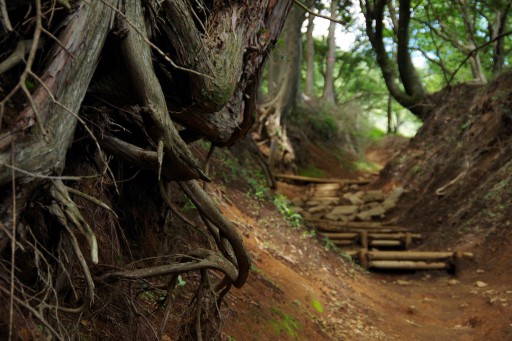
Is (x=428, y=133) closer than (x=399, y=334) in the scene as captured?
No

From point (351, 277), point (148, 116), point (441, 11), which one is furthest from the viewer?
point (441, 11)

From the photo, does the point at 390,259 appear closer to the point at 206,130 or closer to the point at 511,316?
the point at 511,316

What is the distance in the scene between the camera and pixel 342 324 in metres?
6.82

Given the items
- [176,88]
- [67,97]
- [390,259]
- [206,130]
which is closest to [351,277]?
[390,259]

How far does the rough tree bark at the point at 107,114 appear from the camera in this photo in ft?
7.60

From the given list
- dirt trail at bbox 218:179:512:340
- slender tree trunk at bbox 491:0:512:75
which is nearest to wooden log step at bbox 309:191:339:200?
slender tree trunk at bbox 491:0:512:75

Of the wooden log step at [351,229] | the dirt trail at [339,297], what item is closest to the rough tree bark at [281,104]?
the wooden log step at [351,229]

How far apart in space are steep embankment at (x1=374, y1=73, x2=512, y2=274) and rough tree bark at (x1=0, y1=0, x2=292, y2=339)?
6.27 m

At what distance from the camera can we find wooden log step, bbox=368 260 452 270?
9.85m

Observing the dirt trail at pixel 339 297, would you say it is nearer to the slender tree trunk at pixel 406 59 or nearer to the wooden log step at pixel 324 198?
the wooden log step at pixel 324 198

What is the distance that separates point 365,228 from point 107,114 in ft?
32.2

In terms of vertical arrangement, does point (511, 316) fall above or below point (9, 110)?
below

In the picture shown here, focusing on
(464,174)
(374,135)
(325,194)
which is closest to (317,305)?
(464,174)

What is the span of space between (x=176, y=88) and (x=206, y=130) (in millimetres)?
636
